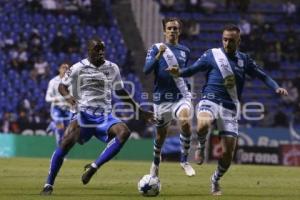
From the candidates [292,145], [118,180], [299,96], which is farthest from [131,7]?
[118,180]

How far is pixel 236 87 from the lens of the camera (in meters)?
13.4

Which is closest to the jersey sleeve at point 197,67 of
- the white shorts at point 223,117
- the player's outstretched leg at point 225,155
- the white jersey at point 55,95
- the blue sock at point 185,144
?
the white shorts at point 223,117

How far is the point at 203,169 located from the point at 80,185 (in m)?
6.60

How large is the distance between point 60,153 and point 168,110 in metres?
2.93

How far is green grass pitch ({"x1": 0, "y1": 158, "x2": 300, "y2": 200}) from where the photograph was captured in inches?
520

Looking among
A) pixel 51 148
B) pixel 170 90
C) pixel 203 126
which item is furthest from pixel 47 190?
pixel 51 148

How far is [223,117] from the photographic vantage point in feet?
43.6

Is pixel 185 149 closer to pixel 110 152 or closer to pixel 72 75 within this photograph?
pixel 110 152

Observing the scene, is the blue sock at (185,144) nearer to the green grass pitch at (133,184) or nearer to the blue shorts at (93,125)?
the green grass pitch at (133,184)

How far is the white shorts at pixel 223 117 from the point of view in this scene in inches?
517

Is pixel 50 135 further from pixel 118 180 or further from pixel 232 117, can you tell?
pixel 232 117

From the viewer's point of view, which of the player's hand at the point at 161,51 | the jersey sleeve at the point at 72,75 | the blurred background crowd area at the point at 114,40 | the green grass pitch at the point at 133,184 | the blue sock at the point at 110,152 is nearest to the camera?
the green grass pitch at the point at 133,184

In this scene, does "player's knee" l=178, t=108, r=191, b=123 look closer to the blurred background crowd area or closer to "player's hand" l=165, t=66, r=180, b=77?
"player's hand" l=165, t=66, r=180, b=77

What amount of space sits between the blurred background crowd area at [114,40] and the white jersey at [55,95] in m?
5.25
